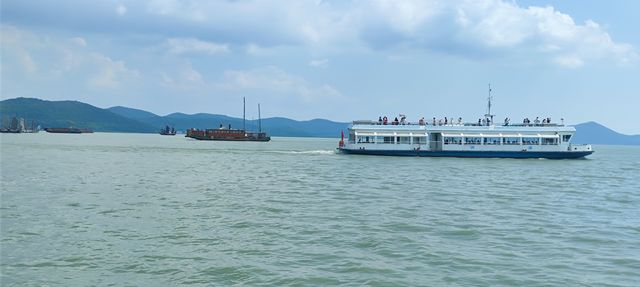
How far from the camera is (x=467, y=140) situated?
87.2m

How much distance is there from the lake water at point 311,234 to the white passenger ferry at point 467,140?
41.9 meters

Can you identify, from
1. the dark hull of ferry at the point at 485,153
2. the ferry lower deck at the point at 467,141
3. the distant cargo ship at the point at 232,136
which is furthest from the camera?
the distant cargo ship at the point at 232,136

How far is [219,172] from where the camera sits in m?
57.0

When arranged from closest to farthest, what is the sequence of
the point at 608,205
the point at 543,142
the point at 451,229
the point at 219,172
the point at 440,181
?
the point at 451,229 < the point at 608,205 < the point at 440,181 < the point at 219,172 < the point at 543,142

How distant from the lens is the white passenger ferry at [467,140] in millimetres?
85875

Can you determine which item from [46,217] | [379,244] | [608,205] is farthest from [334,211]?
[608,205]

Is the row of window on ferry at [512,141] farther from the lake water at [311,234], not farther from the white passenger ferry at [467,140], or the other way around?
the lake water at [311,234]

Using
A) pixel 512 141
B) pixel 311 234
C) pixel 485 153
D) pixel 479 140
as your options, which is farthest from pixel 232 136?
pixel 311 234

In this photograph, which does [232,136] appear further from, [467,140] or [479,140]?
[479,140]

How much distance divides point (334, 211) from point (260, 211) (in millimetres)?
3895

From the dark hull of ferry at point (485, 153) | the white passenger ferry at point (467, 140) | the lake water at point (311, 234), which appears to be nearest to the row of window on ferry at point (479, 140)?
the white passenger ferry at point (467, 140)

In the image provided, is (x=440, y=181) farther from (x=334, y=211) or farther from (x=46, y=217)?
(x=46, y=217)

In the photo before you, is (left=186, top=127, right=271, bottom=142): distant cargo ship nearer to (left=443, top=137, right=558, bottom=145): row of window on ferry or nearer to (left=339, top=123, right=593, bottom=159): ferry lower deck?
(left=339, top=123, right=593, bottom=159): ferry lower deck

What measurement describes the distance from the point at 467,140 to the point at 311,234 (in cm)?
6835
